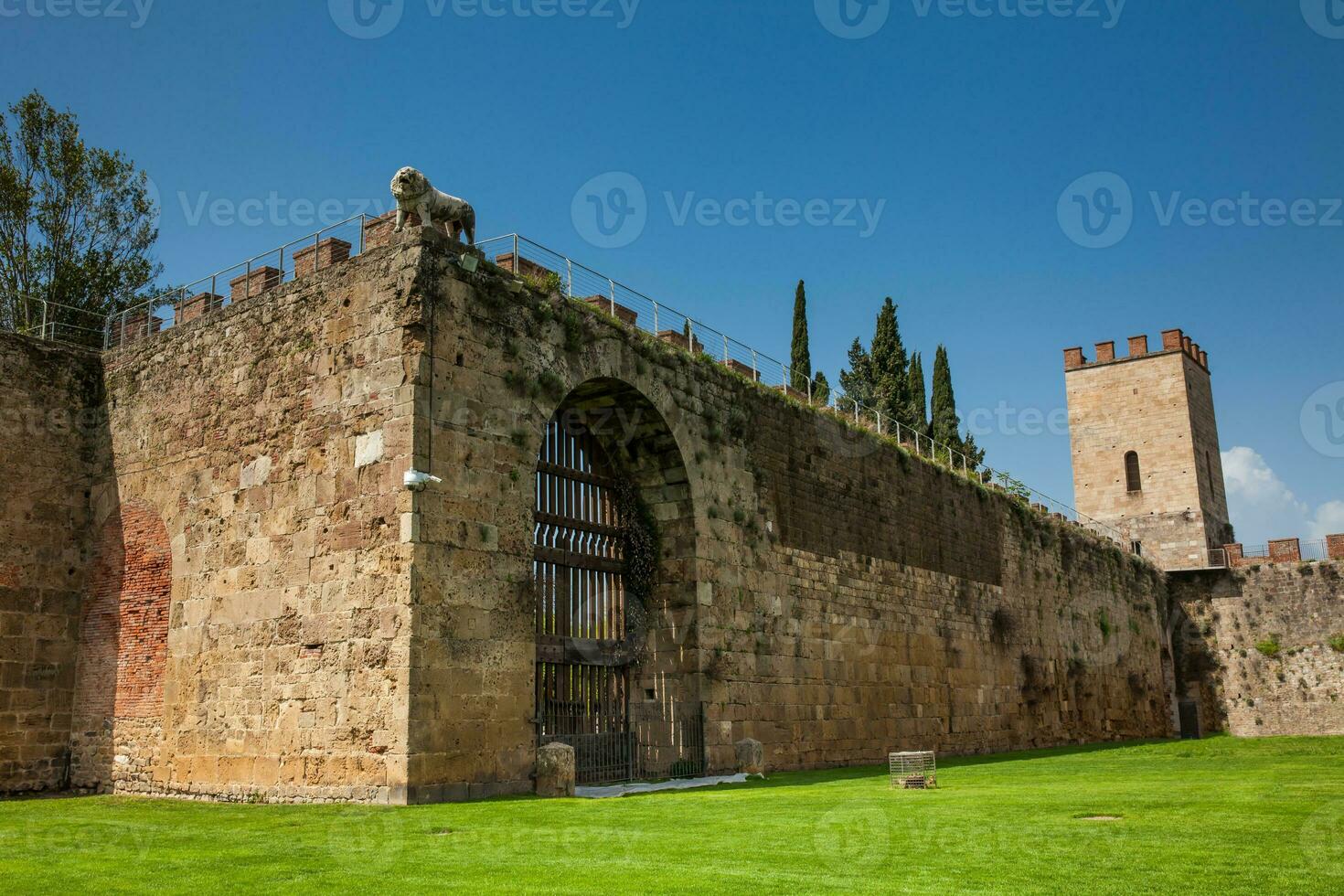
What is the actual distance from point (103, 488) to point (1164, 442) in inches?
1563

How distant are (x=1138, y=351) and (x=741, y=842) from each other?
42.6 meters

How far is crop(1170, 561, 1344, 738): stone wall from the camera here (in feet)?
131

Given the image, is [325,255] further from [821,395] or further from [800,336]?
[800,336]

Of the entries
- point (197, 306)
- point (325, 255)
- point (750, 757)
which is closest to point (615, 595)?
point (750, 757)

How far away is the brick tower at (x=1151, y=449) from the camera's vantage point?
44.6m

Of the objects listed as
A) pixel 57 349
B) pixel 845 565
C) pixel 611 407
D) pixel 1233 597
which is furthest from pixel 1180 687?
pixel 57 349

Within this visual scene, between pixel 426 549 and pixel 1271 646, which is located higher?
pixel 426 549

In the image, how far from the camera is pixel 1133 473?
152 feet

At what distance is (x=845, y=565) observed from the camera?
73.7ft

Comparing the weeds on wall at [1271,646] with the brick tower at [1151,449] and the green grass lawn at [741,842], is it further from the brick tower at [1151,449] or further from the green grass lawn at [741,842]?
the green grass lawn at [741,842]

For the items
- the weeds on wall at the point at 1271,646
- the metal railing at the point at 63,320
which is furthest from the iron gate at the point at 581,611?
the weeds on wall at the point at 1271,646

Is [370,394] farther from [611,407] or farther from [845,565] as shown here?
[845,565]

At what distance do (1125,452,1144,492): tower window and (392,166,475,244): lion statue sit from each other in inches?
1487

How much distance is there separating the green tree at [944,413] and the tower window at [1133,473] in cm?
572
